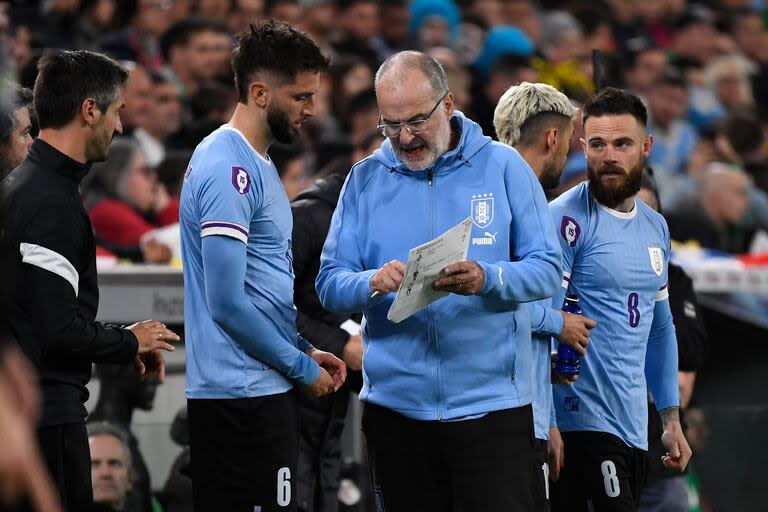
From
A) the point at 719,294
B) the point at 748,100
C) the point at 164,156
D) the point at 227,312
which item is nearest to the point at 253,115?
the point at 227,312

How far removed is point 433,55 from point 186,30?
1.94m

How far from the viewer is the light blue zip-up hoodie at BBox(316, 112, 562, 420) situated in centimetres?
442

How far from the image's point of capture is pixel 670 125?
1330 cm

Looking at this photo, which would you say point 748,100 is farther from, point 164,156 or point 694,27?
point 164,156

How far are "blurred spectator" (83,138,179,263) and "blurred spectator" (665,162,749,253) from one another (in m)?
3.84

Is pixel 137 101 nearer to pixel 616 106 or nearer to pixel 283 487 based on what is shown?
pixel 616 106

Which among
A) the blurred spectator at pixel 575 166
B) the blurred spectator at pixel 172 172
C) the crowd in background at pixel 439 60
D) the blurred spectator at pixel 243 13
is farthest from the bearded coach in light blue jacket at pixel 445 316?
the blurred spectator at pixel 243 13

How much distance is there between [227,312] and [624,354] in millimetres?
1544

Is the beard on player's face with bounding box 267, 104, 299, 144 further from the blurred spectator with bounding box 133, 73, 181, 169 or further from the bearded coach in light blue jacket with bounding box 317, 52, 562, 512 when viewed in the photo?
the blurred spectator with bounding box 133, 73, 181, 169

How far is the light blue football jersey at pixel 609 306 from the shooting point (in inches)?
203

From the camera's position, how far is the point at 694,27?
15.3 m

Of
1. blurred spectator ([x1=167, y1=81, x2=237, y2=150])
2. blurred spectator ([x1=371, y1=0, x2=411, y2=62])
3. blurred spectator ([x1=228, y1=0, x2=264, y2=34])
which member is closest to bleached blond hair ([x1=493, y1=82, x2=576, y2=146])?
blurred spectator ([x1=167, y1=81, x2=237, y2=150])

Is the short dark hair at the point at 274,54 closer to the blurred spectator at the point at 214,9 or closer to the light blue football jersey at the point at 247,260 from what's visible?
the light blue football jersey at the point at 247,260

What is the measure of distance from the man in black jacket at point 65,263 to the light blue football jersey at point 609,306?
5.04 feet
